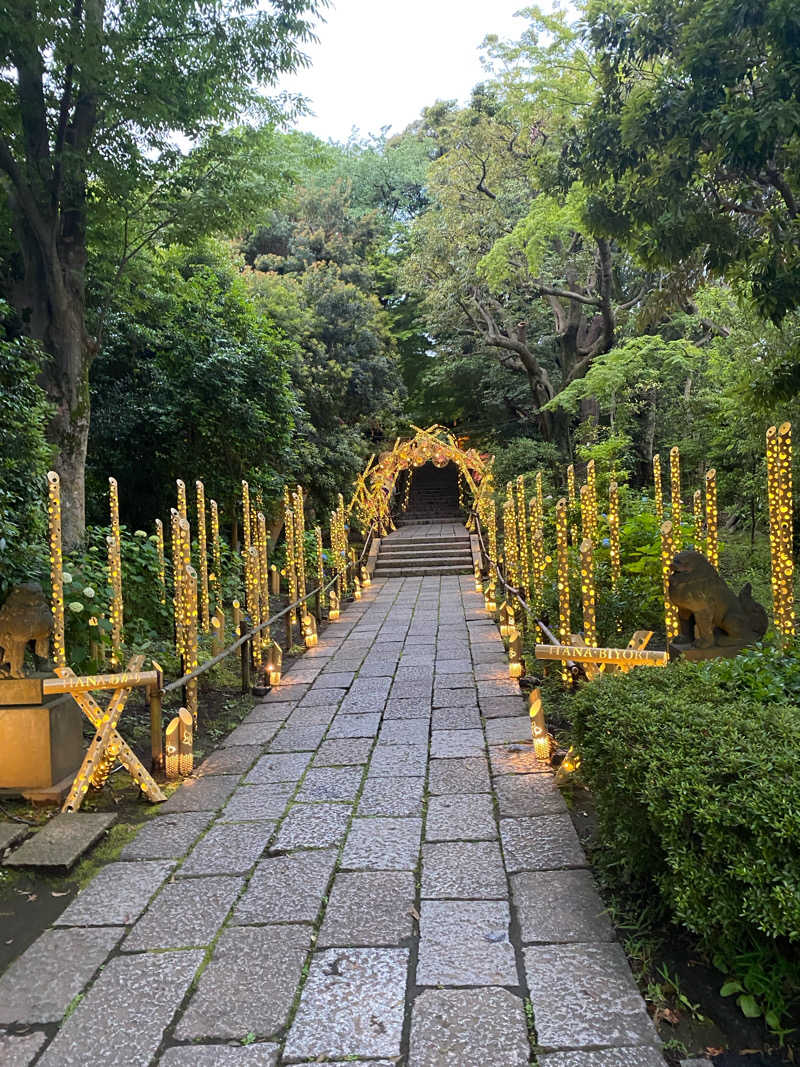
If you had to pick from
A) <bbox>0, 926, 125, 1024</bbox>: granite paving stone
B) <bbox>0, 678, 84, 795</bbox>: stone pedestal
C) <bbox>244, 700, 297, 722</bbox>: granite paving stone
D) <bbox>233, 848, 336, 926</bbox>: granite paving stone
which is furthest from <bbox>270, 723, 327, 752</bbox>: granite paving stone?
<bbox>0, 926, 125, 1024</bbox>: granite paving stone

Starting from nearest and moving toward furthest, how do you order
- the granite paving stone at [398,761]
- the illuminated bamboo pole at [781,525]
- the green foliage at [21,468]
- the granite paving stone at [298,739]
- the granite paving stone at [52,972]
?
the granite paving stone at [52,972], the granite paving stone at [398,761], the illuminated bamboo pole at [781,525], the green foliage at [21,468], the granite paving stone at [298,739]

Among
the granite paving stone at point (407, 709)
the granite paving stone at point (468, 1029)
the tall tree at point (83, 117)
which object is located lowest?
the granite paving stone at point (468, 1029)

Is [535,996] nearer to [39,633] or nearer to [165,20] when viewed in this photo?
[39,633]

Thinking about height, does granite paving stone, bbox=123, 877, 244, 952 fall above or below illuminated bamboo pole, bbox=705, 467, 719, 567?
below

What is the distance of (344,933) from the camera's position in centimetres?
239

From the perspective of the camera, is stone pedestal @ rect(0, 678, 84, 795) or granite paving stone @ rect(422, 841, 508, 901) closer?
granite paving stone @ rect(422, 841, 508, 901)

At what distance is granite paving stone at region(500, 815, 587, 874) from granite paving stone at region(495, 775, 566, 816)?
0.27 ft

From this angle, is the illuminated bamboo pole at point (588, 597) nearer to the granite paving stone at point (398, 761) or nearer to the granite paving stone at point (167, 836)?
the granite paving stone at point (398, 761)

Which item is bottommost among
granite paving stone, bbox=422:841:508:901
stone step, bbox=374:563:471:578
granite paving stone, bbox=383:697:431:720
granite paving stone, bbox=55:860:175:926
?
granite paving stone, bbox=55:860:175:926

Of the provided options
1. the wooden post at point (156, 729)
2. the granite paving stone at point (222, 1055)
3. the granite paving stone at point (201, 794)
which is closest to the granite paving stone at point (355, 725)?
the granite paving stone at point (201, 794)

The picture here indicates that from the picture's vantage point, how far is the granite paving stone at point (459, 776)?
3.63 m

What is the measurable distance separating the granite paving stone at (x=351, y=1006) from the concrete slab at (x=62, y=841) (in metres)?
1.36

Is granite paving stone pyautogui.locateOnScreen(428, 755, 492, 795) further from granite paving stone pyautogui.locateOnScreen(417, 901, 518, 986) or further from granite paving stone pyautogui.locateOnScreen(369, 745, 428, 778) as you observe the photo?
granite paving stone pyautogui.locateOnScreen(417, 901, 518, 986)

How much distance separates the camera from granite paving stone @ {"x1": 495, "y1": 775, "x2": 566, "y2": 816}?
3.32 metres
